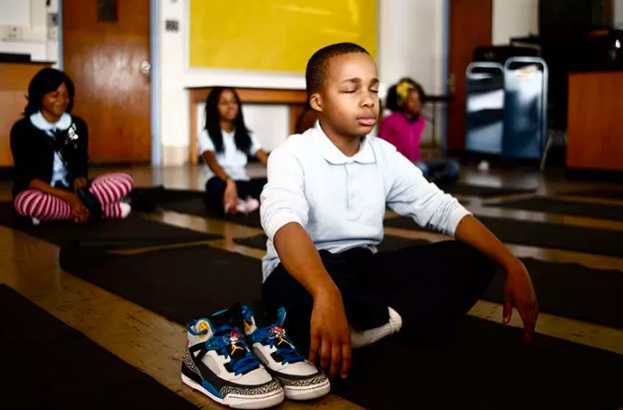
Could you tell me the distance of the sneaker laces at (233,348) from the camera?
120cm

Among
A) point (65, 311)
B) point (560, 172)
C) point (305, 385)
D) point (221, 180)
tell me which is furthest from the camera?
point (560, 172)

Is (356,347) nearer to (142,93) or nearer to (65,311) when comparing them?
(65,311)

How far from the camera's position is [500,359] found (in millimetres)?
1387

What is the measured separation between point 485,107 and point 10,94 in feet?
13.0

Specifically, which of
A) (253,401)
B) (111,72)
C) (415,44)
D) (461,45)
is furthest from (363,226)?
(461,45)

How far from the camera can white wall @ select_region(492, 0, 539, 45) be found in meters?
7.03

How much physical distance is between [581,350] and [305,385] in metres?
0.60

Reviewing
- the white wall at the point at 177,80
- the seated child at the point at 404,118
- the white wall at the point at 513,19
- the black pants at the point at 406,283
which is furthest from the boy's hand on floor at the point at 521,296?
the white wall at the point at 513,19

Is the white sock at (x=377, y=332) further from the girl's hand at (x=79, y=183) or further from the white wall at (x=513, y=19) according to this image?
the white wall at (x=513, y=19)

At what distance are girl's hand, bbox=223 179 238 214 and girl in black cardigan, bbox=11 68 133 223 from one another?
51cm

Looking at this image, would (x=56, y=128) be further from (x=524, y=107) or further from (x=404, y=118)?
(x=524, y=107)

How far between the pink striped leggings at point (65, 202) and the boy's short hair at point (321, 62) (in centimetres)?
202

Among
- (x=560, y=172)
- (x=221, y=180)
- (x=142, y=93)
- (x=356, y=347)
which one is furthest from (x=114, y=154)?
(x=356, y=347)

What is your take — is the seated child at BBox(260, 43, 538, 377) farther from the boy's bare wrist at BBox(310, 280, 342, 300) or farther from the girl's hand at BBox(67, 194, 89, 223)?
the girl's hand at BBox(67, 194, 89, 223)
